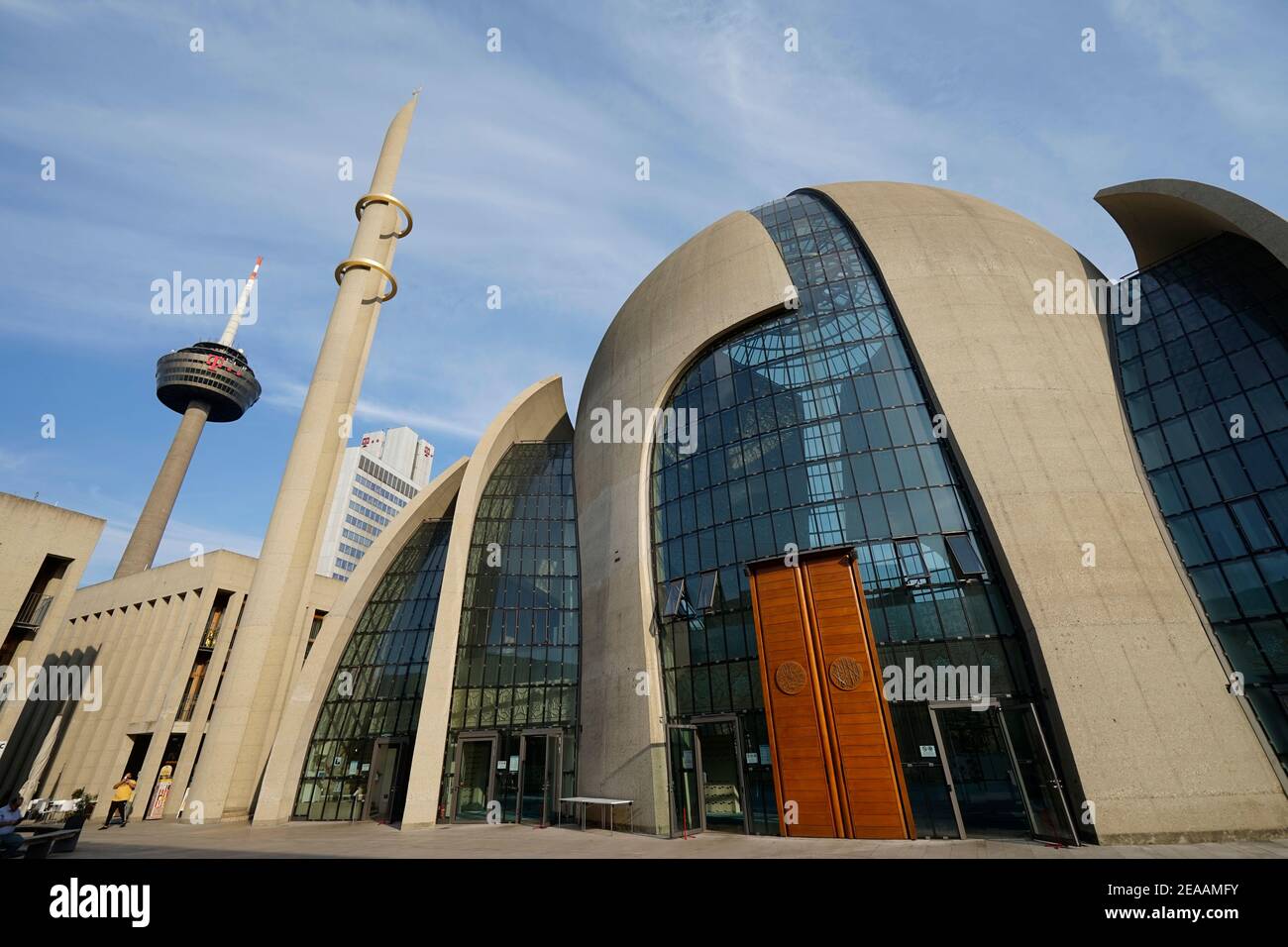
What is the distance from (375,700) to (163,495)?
7374cm

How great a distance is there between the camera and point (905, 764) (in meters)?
16.5

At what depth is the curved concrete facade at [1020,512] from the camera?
1416cm

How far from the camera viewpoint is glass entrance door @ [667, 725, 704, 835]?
19.4m

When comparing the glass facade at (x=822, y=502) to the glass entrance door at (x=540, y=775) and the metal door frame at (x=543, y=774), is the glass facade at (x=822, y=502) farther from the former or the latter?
the glass entrance door at (x=540, y=775)

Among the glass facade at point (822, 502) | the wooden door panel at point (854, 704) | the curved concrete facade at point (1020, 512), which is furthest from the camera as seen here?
the glass facade at point (822, 502)

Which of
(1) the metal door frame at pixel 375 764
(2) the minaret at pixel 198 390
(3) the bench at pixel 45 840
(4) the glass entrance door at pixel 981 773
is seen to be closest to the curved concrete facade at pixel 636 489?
(1) the metal door frame at pixel 375 764

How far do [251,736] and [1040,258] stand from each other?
1542 inches

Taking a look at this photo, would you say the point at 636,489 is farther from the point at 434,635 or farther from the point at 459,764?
the point at 459,764

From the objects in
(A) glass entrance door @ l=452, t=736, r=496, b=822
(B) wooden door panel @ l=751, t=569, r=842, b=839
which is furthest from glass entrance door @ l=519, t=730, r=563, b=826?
(B) wooden door panel @ l=751, t=569, r=842, b=839

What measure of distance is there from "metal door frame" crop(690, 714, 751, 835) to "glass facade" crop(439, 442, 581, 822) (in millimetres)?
6051

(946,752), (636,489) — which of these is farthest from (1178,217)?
(636,489)

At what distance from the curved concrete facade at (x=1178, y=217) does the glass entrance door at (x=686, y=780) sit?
24.8m

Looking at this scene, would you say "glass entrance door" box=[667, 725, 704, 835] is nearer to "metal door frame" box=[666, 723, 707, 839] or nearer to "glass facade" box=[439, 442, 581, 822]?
"metal door frame" box=[666, 723, 707, 839]

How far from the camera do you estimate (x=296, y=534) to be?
2742 cm
